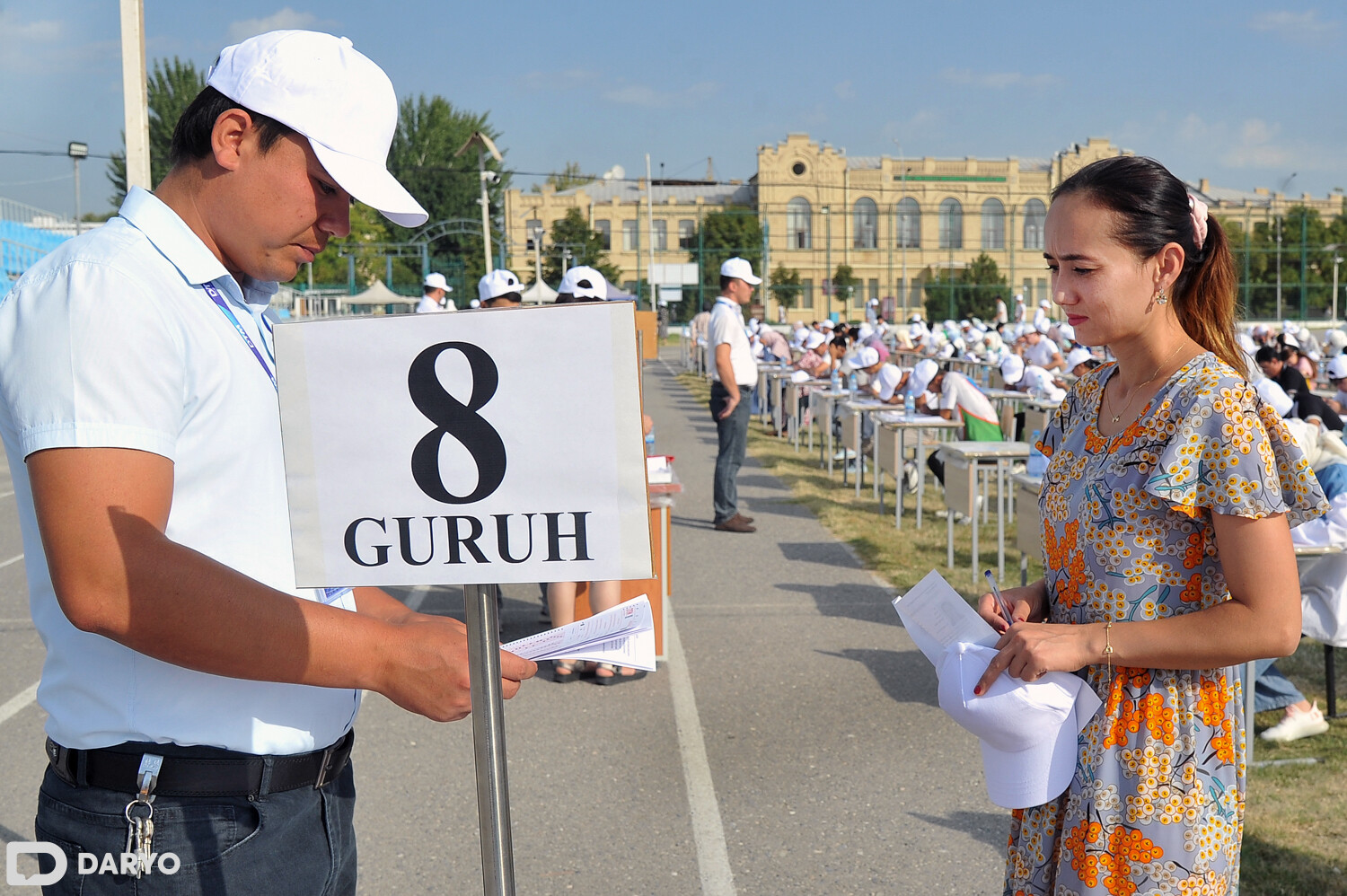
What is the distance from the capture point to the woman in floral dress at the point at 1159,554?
1801mm

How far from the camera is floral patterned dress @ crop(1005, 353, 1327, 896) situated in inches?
72.1

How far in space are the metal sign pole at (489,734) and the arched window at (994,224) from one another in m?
96.2

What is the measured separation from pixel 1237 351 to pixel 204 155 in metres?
1.71

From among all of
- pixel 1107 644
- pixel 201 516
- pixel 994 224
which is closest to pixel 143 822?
pixel 201 516

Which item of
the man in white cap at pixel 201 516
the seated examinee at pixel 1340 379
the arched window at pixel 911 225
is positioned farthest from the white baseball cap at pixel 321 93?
the arched window at pixel 911 225

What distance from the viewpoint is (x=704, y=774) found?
4.65 metres

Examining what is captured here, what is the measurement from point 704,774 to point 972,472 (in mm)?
4197

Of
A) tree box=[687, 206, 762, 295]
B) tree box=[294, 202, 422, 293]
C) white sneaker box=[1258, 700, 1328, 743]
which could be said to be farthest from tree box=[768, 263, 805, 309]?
white sneaker box=[1258, 700, 1328, 743]

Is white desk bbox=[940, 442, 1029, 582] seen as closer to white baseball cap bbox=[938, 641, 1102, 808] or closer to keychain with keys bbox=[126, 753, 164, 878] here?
white baseball cap bbox=[938, 641, 1102, 808]

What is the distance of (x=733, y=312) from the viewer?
10.2m

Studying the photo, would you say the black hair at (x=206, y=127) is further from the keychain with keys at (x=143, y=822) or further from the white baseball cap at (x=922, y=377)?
the white baseball cap at (x=922, y=377)

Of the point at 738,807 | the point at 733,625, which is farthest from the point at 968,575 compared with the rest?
the point at 738,807

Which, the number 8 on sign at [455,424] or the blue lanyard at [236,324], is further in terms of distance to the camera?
the blue lanyard at [236,324]

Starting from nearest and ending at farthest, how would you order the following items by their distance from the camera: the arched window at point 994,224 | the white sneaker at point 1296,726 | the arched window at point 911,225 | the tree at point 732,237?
the white sneaker at point 1296,726, the tree at point 732,237, the arched window at point 911,225, the arched window at point 994,224
